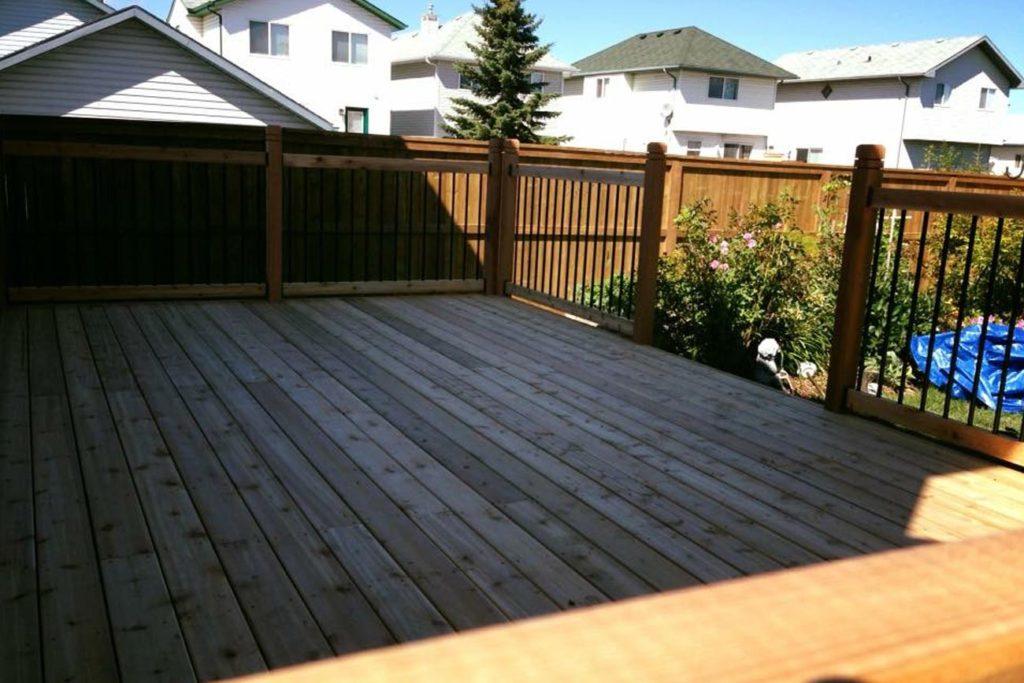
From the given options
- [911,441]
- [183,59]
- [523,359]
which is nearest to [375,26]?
[183,59]

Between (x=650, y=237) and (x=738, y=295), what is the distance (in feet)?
3.80

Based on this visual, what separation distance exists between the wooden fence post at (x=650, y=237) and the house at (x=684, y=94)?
24597 millimetres

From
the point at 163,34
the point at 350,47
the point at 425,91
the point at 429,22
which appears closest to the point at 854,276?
the point at 163,34

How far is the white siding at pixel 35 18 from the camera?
15733mm

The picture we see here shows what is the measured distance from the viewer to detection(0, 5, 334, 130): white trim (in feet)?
38.6

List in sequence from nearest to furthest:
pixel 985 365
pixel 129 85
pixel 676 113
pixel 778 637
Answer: pixel 778 637
pixel 985 365
pixel 129 85
pixel 676 113

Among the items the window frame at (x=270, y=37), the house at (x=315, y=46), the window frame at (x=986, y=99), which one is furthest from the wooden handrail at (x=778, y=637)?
the window frame at (x=986, y=99)

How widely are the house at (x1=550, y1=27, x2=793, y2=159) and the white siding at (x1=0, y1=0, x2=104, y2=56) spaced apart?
18.0 meters

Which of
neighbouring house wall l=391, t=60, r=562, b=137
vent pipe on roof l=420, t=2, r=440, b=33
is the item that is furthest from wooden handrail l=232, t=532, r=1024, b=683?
vent pipe on roof l=420, t=2, r=440, b=33

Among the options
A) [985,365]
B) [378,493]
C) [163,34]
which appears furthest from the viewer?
[163,34]

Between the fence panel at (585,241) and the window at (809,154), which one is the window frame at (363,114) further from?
the window at (809,154)

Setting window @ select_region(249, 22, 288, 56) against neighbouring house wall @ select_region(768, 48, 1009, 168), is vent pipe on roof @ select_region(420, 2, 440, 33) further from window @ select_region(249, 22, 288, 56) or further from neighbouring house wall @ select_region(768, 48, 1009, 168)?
neighbouring house wall @ select_region(768, 48, 1009, 168)

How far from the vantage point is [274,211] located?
21.4 ft

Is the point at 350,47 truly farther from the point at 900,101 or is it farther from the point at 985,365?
the point at 985,365
